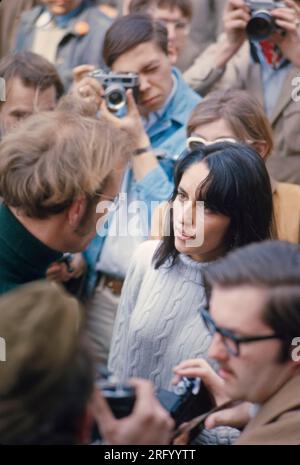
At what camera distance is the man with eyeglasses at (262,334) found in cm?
209

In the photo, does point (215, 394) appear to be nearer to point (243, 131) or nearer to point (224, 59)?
point (243, 131)

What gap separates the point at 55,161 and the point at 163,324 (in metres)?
0.56

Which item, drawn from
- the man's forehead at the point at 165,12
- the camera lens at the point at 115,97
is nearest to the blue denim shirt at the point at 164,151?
the camera lens at the point at 115,97

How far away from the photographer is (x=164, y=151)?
12.2 ft

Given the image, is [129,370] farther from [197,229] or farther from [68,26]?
[68,26]

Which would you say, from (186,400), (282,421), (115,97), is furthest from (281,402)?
(115,97)

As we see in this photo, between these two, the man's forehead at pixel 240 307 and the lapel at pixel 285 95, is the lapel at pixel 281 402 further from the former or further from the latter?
the lapel at pixel 285 95

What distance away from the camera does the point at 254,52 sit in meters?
4.03

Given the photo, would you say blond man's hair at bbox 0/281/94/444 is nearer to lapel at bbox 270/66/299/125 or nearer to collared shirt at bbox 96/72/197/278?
collared shirt at bbox 96/72/197/278

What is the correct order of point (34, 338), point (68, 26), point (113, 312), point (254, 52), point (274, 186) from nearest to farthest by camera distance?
point (34, 338), point (274, 186), point (113, 312), point (254, 52), point (68, 26)

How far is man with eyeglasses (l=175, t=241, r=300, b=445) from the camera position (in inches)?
82.4

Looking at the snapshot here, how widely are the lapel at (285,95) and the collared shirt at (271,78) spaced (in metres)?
0.04
